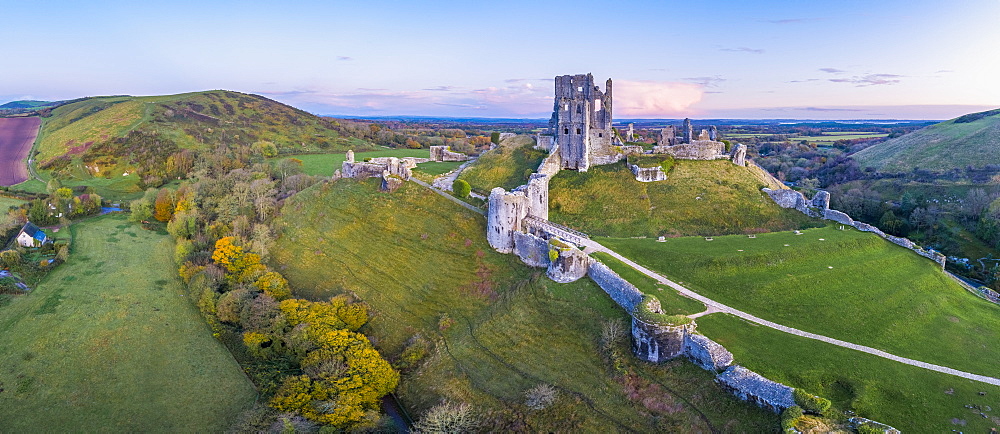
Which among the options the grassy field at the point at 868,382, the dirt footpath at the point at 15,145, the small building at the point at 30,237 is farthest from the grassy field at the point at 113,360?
the dirt footpath at the point at 15,145

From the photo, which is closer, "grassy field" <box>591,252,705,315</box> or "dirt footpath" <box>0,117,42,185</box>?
"grassy field" <box>591,252,705,315</box>

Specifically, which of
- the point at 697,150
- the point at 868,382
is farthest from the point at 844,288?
the point at 697,150

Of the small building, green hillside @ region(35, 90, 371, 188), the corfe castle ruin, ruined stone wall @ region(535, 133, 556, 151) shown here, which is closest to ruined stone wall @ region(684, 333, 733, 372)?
the corfe castle ruin

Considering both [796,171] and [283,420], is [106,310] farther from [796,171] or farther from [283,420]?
[796,171]

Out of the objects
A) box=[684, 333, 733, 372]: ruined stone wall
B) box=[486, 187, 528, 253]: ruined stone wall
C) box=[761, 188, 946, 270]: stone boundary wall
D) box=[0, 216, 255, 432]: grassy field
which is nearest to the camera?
box=[684, 333, 733, 372]: ruined stone wall

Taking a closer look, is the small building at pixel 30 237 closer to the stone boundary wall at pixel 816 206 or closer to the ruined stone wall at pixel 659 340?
the ruined stone wall at pixel 659 340

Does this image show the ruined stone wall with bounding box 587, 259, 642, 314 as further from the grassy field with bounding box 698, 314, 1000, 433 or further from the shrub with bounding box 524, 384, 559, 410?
the shrub with bounding box 524, 384, 559, 410
